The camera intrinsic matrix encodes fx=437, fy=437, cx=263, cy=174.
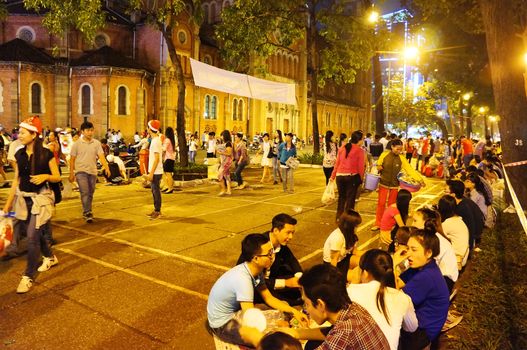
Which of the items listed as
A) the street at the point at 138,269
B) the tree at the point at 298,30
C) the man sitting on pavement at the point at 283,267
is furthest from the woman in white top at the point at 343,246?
the tree at the point at 298,30

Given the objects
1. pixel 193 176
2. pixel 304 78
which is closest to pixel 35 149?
pixel 193 176

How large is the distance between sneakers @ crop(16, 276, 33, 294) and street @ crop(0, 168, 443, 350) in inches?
2.7

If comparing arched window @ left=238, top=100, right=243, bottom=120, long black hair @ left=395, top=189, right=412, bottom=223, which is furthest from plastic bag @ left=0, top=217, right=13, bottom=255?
arched window @ left=238, top=100, right=243, bottom=120

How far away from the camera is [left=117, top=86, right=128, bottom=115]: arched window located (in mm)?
35406

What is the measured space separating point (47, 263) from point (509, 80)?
10.3 metres

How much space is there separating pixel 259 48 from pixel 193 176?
10.1m

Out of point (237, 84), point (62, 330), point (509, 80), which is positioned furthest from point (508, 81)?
point (62, 330)

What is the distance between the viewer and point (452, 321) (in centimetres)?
464

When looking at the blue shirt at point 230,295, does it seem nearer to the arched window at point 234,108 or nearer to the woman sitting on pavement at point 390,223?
the woman sitting on pavement at point 390,223

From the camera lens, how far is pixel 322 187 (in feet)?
51.2

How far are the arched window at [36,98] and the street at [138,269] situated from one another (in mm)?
26458

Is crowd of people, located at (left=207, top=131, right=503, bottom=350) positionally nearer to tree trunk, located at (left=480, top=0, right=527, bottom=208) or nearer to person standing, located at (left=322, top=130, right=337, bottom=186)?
tree trunk, located at (left=480, top=0, right=527, bottom=208)

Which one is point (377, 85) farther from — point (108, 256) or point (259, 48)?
point (108, 256)

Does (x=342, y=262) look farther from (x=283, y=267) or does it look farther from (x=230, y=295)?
(x=230, y=295)
